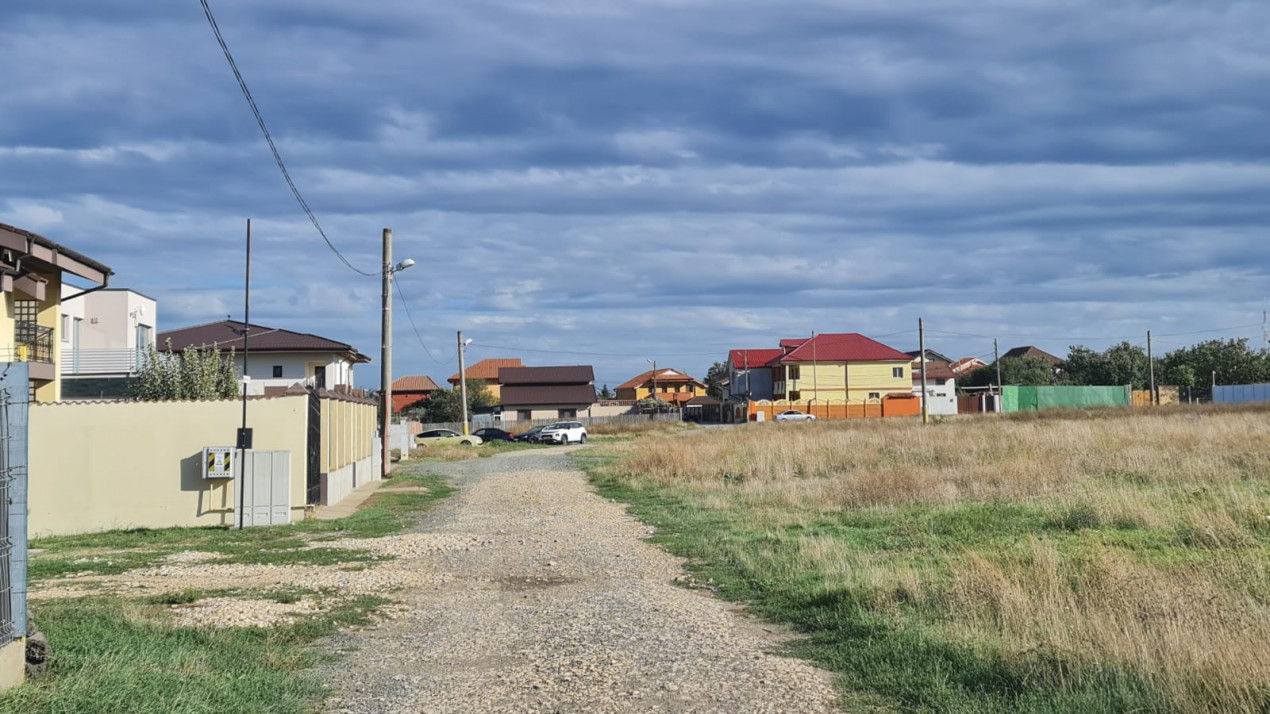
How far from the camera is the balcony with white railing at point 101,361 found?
128 ft

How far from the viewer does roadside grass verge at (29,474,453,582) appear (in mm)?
14117

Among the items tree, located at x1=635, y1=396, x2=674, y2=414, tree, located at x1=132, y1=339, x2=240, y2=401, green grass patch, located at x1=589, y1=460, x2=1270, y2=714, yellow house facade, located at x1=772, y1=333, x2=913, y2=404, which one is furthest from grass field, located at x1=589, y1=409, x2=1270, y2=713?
tree, located at x1=635, y1=396, x2=674, y2=414

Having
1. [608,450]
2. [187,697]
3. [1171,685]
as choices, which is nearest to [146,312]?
[608,450]

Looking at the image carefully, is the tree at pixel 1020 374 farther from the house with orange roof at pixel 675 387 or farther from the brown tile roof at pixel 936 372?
the house with orange roof at pixel 675 387

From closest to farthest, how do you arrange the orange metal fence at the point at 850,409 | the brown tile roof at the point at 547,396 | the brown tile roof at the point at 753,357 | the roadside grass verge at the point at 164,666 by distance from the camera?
1. the roadside grass verge at the point at 164,666
2. the orange metal fence at the point at 850,409
3. the brown tile roof at the point at 547,396
4. the brown tile roof at the point at 753,357

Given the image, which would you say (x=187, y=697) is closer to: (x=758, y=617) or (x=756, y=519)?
(x=758, y=617)

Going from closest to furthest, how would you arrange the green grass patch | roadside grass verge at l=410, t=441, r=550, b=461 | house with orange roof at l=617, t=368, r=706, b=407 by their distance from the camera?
the green grass patch
roadside grass verge at l=410, t=441, r=550, b=461
house with orange roof at l=617, t=368, r=706, b=407

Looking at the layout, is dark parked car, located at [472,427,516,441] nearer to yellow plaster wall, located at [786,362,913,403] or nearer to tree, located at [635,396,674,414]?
tree, located at [635,396,674,414]

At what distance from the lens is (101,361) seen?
1558 inches

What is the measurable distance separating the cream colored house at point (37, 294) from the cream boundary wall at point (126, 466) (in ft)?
9.12

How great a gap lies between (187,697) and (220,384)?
32.9 metres

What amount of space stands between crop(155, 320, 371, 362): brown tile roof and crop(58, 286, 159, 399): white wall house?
7288 millimetres

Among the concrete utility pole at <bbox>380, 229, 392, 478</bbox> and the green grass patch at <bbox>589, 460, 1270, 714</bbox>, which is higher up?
the concrete utility pole at <bbox>380, 229, 392, 478</bbox>

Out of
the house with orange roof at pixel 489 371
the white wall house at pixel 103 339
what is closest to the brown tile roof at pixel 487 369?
the house with orange roof at pixel 489 371
